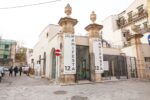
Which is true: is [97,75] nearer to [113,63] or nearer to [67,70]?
[67,70]

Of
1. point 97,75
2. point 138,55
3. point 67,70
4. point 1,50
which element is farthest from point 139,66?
point 1,50

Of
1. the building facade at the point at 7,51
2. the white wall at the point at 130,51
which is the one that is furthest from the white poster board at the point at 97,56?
the building facade at the point at 7,51

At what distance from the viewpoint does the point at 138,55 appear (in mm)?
15711

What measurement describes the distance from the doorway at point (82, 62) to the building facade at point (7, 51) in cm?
3840

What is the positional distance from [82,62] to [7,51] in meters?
41.0

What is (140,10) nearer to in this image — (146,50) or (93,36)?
(146,50)

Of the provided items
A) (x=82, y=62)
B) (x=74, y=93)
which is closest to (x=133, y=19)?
(x=82, y=62)

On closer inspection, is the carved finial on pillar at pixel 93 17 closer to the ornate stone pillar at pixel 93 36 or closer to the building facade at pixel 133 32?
the ornate stone pillar at pixel 93 36

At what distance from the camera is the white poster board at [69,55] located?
35.8ft

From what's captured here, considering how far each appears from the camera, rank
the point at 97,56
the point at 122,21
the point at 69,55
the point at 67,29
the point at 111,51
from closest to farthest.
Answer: the point at 69,55
the point at 67,29
the point at 97,56
the point at 111,51
the point at 122,21

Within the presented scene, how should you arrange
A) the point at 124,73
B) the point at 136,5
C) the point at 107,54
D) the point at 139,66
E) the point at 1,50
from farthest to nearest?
the point at 1,50
the point at 136,5
the point at 107,54
the point at 124,73
the point at 139,66

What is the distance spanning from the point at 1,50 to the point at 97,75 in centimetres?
4304

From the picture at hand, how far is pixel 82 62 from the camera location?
1380cm

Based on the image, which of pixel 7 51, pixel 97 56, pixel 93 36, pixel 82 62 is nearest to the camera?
pixel 97 56
